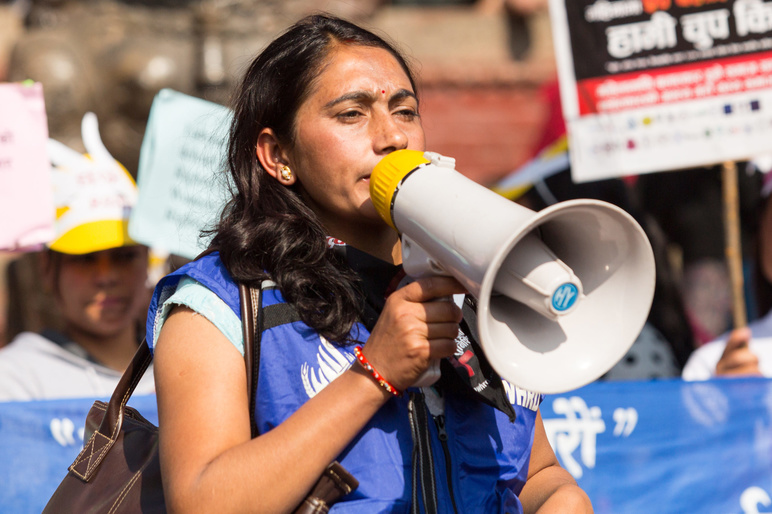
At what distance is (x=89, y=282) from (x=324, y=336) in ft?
8.04

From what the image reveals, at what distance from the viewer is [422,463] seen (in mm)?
1368

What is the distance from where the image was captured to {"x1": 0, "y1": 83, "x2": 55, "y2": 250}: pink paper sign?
320cm

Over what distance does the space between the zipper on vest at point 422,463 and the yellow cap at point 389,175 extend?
32 centimetres

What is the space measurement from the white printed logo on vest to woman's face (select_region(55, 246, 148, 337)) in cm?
240

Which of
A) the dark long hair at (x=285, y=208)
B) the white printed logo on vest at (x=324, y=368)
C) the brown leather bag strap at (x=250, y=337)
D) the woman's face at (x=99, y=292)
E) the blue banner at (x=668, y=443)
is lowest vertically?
the blue banner at (x=668, y=443)

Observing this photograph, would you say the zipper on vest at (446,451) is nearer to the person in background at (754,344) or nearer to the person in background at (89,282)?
the person in background at (89,282)

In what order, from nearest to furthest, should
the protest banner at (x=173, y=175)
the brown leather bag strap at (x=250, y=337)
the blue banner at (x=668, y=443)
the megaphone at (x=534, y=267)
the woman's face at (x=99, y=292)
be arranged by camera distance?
the megaphone at (x=534, y=267) < the brown leather bag strap at (x=250, y=337) < the blue banner at (x=668, y=443) < the protest banner at (x=173, y=175) < the woman's face at (x=99, y=292)

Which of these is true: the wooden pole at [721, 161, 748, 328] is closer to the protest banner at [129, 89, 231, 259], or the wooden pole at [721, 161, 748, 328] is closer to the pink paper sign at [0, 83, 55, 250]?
the protest banner at [129, 89, 231, 259]

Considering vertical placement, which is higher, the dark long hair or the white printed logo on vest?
the dark long hair

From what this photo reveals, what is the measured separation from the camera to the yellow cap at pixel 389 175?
140 cm

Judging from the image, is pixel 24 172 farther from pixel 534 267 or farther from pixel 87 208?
pixel 534 267

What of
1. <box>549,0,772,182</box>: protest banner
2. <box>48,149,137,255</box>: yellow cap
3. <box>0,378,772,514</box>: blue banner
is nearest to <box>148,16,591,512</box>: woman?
<box>0,378,772,514</box>: blue banner

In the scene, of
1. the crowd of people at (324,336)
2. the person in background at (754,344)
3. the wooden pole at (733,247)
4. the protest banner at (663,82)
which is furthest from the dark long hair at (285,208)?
the person in background at (754,344)

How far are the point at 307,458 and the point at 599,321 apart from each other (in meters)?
0.50
